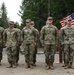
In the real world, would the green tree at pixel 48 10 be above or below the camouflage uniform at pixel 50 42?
above

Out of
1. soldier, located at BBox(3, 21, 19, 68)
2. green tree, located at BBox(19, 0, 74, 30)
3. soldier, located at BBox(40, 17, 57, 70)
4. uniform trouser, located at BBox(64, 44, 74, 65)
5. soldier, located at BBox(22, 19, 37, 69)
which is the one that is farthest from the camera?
green tree, located at BBox(19, 0, 74, 30)

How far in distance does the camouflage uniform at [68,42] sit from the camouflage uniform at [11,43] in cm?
212

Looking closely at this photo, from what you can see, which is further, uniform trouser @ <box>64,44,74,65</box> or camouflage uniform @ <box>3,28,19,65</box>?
camouflage uniform @ <box>3,28,19,65</box>

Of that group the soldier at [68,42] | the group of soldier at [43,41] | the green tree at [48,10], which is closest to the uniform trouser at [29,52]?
the group of soldier at [43,41]

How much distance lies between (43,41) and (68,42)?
1.09 m

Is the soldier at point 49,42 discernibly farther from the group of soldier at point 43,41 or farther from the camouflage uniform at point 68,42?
the camouflage uniform at point 68,42

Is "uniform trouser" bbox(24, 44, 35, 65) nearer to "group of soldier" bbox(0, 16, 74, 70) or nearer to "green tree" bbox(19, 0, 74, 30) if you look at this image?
"group of soldier" bbox(0, 16, 74, 70)

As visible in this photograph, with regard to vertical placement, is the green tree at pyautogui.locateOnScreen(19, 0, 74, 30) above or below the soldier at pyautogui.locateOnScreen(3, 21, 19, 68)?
above

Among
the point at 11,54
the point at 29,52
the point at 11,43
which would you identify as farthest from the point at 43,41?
the point at 11,54

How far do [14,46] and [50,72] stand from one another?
267 centimetres

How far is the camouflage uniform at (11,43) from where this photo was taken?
16016 mm

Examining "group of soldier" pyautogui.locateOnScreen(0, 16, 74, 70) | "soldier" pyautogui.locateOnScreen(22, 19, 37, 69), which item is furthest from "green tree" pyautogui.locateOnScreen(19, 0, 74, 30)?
"soldier" pyautogui.locateOnScreen(22, 19, 37, 69)

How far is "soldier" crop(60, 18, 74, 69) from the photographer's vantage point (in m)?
15.5

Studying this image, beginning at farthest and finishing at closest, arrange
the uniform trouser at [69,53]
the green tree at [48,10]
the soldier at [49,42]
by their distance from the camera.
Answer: the green tree at [48,10] → the uniform trouser at [69,53] → the soldier at [49,42]
